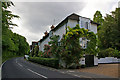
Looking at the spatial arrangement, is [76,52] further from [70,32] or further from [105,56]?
[105,56]

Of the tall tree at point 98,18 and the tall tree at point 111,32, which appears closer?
the tall tree at point 111,32

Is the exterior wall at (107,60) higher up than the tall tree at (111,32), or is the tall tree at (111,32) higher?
the tall tree at (111,32)

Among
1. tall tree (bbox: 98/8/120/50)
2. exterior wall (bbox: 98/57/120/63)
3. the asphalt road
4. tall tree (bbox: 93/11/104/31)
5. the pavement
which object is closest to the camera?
the pavement

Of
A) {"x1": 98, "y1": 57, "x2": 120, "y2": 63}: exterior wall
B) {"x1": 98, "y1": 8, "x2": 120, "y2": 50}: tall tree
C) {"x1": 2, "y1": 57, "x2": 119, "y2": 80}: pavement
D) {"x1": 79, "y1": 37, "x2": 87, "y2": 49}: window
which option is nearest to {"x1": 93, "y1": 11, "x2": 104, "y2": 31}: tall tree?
{"x1": 98, "y1": 8, "x2": 120, "y2": 50}: tall tree

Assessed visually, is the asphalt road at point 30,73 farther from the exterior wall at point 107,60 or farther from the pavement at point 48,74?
the exterior wall at point 107,60

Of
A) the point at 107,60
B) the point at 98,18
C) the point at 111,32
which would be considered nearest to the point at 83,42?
the point at 107,60

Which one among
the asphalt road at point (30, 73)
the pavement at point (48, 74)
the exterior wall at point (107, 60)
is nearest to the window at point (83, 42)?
the exterior wall at point (107, 60)

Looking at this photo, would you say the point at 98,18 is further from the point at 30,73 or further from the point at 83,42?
the point at 30,73

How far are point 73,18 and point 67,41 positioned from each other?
206 inches

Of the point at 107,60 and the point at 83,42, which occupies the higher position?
the point at 83,42

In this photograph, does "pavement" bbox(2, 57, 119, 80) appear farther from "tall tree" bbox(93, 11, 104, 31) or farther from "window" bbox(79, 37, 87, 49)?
"tall tree" bbox(93, 11, 104, 31)

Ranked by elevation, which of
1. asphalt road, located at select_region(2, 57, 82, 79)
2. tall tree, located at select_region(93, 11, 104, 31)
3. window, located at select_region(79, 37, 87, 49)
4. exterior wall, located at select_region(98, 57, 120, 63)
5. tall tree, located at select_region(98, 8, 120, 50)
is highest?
tall tree, located at select_region(93, 11, 104, 31)

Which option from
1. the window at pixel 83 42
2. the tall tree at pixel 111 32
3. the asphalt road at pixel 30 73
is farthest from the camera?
the tall tree at pixel 111 32

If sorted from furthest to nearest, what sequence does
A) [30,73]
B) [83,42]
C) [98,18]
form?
[98,18], [83,42], [30,73]
